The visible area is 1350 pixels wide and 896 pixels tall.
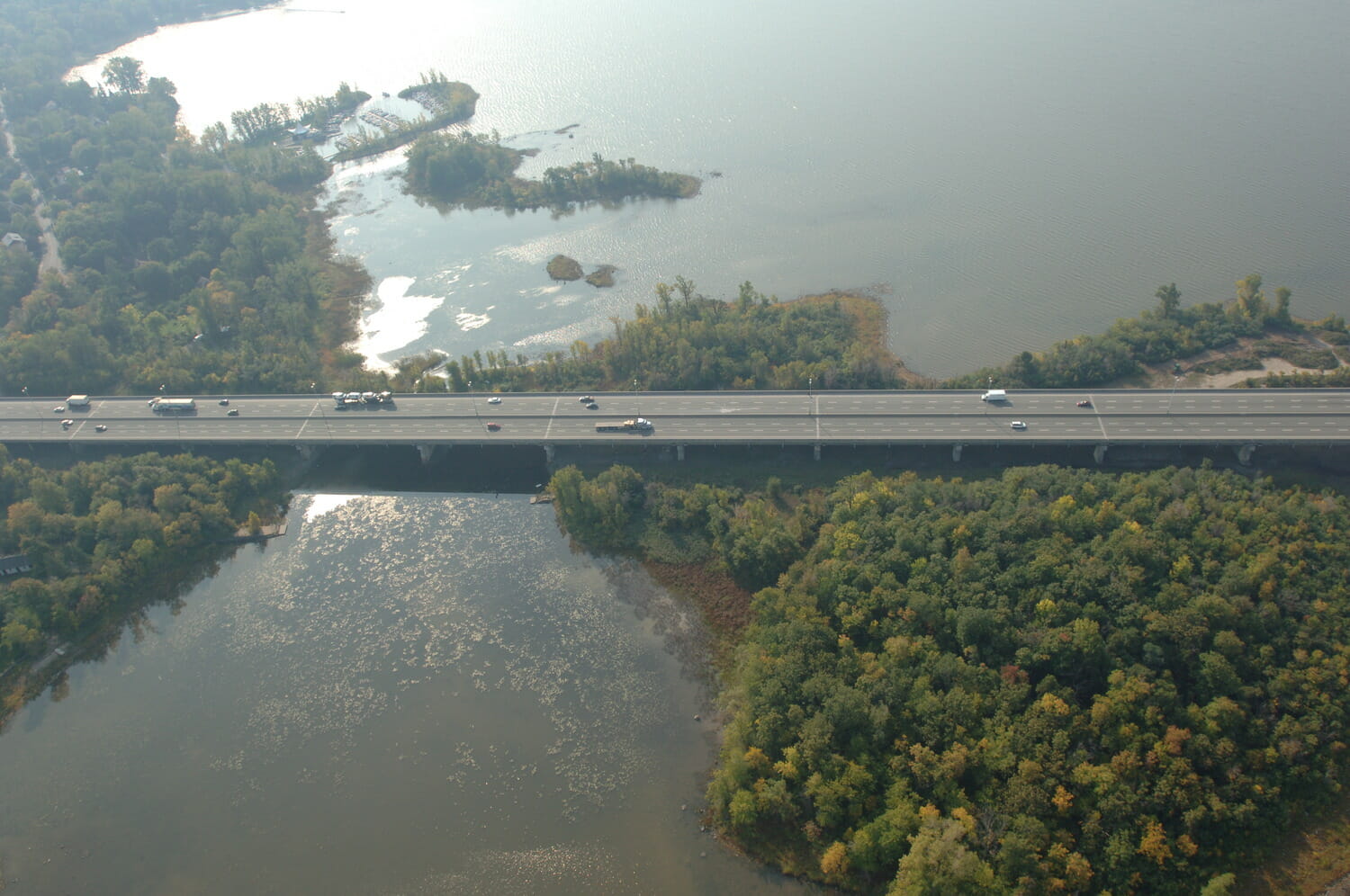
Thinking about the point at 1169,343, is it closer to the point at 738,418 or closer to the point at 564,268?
the point at 738,418

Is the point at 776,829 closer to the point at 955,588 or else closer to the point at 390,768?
the point at 955,588

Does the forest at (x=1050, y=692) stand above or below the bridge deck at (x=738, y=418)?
below

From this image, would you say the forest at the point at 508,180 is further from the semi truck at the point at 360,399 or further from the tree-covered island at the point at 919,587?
the semi truck at the point at 360,399

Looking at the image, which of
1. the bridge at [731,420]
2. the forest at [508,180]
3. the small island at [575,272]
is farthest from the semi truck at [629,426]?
the forest at [508,180]

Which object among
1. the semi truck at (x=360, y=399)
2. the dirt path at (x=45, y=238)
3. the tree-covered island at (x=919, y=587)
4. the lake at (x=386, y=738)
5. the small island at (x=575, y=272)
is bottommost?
the lake at (x=386, y=738)

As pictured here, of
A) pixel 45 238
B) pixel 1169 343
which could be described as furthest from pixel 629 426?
pixel 45 238

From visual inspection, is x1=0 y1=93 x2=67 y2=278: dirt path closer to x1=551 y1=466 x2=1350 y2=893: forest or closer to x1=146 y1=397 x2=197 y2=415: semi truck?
x1=146 y1=397 x2=197 y2=415: semi truck

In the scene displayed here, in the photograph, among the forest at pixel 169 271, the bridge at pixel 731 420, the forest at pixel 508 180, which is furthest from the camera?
the forest at pixel 508 180

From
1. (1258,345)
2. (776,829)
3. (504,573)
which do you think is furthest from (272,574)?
(1258,345)

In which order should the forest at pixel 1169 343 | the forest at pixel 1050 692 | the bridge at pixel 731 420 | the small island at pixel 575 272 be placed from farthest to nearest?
the small island at pixel 575 272 → the forest at pixel 1169 343 → the bridge at pixel 731 420 → the forest at pixel 1050 692
